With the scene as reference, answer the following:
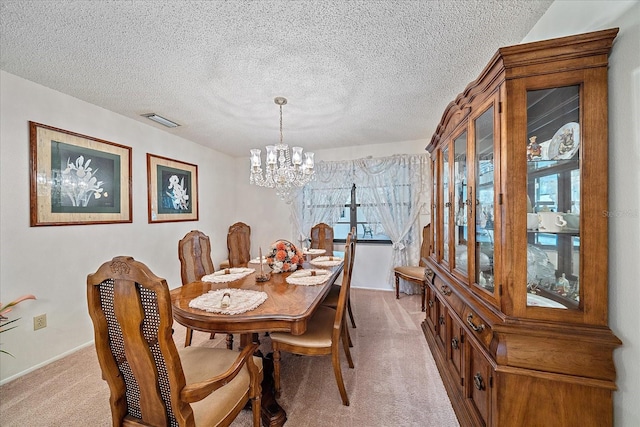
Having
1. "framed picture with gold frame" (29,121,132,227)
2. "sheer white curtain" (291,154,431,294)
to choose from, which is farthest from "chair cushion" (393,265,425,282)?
"framed picture with gold frame" (29,121,132,227)

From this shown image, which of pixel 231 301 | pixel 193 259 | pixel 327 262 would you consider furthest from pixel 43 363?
pixel 327 262

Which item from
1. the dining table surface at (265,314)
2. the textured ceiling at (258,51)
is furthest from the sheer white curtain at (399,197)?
the dining table surface at (265,314)

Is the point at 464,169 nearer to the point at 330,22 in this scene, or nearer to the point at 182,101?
the point at 330,22

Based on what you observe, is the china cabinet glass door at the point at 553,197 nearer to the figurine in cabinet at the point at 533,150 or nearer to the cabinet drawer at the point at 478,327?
the figurine in cabinet at the point at 533,150

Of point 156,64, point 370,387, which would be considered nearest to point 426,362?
point 370,387

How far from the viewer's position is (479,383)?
4.29ft

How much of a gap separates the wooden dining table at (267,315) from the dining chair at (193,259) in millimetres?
371

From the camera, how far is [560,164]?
1.08 m

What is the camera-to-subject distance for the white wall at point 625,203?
0.89 metres

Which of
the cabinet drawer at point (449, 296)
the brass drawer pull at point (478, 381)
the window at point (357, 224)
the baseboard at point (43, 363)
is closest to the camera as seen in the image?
the brass drawer pull at point (478, 381)

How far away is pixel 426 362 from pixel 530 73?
217 centimetres

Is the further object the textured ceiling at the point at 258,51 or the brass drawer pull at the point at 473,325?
the textured ceiling at the point at 258,51

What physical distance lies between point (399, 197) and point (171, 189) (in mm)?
3462

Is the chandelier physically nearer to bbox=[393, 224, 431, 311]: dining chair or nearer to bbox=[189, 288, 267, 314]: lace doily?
bbox=[189, 288, 267, 314]: lace doily
